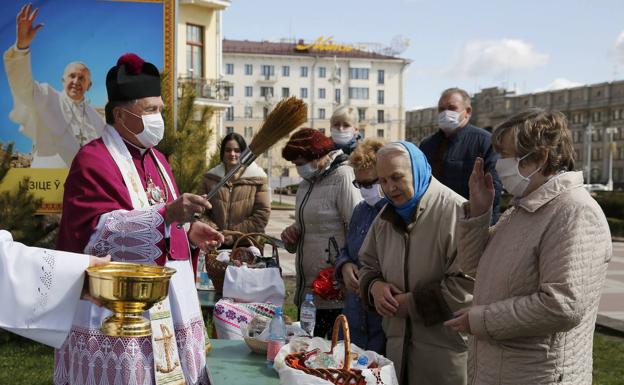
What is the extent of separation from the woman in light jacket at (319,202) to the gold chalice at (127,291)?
2.83 metres

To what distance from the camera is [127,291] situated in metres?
2.11

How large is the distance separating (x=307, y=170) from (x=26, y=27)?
14.0 ft

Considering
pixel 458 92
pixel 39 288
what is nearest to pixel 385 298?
pixel 39 288

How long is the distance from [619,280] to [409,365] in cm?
1036

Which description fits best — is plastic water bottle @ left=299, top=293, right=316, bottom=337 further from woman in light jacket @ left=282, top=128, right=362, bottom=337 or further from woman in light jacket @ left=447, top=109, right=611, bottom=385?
woman in light jacket @ left=447, top=109, right=611, bottom=385

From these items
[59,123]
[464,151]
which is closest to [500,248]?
[464,151]

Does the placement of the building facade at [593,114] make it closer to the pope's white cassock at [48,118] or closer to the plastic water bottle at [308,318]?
the pope's white cassock at [48,118]

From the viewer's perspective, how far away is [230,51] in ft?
284

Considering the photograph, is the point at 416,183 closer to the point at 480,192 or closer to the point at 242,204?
the point at 480,192

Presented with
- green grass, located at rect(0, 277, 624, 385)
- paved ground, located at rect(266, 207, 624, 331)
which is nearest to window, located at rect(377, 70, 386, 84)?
paved ground, located at rect(266, 207, 624, 331)

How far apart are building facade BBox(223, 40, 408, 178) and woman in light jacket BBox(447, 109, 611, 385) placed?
82795mm

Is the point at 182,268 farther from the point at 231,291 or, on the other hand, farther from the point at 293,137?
the point at 293,137

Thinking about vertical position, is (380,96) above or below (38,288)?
above

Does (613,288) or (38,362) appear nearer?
(38,362)
